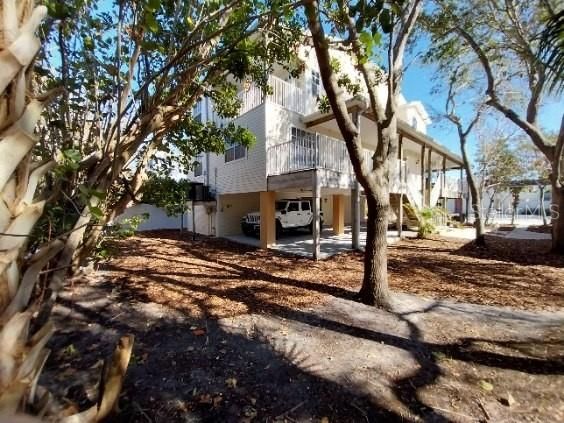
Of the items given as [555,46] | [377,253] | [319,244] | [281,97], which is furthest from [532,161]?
[555,46]

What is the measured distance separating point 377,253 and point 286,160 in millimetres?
6255

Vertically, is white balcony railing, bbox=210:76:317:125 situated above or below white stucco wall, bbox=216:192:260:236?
above

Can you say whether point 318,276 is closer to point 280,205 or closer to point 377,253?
point 377,253

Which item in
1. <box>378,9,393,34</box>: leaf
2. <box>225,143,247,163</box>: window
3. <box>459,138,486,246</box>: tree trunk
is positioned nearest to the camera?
<box>378,9,393,34</box>: leaf

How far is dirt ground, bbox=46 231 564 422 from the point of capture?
2.72 meters

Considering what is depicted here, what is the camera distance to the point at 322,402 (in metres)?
2.76

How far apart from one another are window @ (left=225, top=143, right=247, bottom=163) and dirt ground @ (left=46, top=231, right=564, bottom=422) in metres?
6.56

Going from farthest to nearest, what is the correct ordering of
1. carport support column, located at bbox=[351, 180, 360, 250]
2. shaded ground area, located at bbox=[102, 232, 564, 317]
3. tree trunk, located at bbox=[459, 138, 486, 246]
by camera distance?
tree trunk, located at bbox=[459, 138, 486, 246], carport support column, located at bbox=[351, 180, 360, 250], shaded ground area, located at bbox=[102, 232, 564, 317]

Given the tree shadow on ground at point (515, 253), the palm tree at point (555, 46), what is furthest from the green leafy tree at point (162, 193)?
the tree shadow on ground at point (515, 253)

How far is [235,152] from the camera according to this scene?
13156 mm

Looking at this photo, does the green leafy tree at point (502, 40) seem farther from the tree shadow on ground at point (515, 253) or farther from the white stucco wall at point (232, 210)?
the white stucco wall at point (232, 210)

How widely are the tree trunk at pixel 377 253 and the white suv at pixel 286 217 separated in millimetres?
8512

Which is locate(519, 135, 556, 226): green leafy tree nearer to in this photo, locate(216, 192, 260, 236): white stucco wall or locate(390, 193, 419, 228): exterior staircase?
locate(390, 193, 419, 228): exterior staircase

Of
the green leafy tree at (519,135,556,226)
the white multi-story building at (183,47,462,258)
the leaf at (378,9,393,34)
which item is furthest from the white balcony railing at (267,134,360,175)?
the green leafy tree at (519,135,556,226)
